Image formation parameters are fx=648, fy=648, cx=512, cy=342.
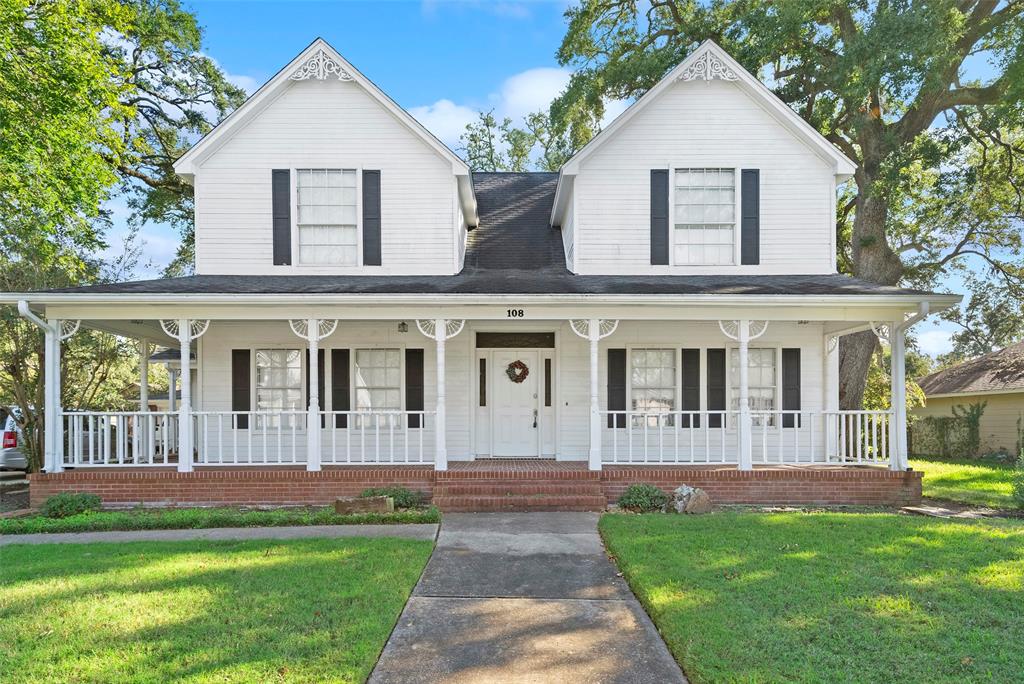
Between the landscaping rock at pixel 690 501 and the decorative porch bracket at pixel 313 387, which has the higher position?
the decorative porch bracket at pixel 313 387

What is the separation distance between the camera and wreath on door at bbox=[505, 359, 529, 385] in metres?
12.6

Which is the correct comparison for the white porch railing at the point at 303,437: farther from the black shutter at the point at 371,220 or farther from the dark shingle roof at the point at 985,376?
the dark shingle roof at the point at 985,376

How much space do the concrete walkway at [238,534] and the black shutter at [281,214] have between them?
218 inches

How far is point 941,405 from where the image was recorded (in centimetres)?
2550

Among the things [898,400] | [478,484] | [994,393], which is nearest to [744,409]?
[898,400]

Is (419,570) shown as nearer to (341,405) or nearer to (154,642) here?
(154,642)

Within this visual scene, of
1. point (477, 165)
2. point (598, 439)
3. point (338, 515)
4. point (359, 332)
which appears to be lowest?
point (338, 515)

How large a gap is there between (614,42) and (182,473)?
1831 cm

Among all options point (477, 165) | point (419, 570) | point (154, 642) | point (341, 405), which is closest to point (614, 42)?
point (477, 165)

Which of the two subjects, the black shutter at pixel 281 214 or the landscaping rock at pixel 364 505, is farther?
the black shutter at pixel 281 214

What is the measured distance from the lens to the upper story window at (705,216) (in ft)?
41.3

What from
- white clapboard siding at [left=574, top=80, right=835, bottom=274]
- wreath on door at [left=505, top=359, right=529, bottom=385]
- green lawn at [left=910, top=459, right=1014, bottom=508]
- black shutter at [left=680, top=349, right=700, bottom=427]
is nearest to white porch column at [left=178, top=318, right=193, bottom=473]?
wreath on door at [left=505, top=359, right=529, bottom=385]

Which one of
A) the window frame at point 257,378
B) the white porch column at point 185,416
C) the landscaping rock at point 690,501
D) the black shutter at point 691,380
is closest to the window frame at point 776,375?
the black shutter at point 691,380

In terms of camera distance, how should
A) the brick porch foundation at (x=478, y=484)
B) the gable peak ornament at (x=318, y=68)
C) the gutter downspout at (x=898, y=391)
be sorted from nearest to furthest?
1. the brick porch foundation at (x=478, y=484)
2. the gutter downspout at (x=898, y=391)
3. the gable peak ornament at (x=318, y=68)
